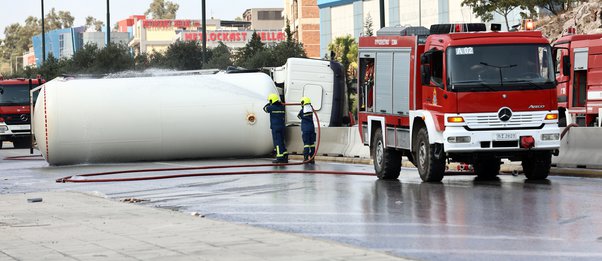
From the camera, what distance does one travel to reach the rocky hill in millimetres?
57344

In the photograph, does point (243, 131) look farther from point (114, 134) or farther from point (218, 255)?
point (218, 255)

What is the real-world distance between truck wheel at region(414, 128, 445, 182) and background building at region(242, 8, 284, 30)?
572ft

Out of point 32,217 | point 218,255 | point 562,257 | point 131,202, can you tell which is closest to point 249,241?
point 218,255

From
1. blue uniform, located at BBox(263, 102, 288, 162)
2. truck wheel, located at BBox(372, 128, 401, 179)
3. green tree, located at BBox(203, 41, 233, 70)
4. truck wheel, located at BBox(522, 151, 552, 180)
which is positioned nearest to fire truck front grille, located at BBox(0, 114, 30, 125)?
green tree, located at BBox(203, 41, 233, 70)

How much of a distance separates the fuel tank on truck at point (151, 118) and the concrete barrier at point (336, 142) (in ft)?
5.35

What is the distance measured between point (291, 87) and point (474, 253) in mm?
23832

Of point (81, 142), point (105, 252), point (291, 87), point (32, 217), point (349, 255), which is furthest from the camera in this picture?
point (291, 87)

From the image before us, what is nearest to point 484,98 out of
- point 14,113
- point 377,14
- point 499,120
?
point 499,120

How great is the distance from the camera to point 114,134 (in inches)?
1235

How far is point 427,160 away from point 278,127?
9717 mm

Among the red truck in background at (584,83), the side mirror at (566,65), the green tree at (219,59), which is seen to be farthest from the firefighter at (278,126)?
the green tree at (219,59)

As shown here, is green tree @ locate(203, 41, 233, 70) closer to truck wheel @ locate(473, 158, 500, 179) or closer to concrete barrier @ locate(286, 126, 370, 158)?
concrete barrier @ locate(286, 126, 370, 158)

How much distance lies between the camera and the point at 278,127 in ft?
93.5

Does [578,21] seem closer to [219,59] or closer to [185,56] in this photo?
Result: [219,59]
